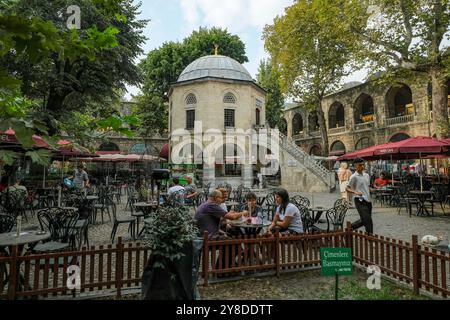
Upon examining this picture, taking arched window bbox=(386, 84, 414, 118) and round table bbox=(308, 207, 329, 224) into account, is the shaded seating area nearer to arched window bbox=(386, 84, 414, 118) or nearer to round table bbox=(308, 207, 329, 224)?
round table bbox=(308, 207, 329, 224)

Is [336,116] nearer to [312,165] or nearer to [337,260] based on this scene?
[312,165]

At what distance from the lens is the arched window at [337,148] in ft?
116

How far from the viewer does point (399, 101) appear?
30.2 metres

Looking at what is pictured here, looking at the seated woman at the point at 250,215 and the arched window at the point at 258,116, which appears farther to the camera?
the arched window at the point at 258,116

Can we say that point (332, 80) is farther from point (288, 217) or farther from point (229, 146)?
point (288, 217)

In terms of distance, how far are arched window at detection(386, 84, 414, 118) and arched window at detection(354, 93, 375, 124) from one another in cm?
288

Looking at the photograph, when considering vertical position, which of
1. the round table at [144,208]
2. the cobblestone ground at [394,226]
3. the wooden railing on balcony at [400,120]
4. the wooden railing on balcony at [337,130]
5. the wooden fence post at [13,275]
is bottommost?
the cobblestone ground at [394,226]

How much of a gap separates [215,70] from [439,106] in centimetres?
1721

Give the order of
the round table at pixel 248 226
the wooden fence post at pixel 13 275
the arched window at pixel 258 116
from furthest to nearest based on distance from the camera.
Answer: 1. the arched window at pixel 258 116
2. the round table at pixel 248 226
3. the wooden fence post at pixel 13 275

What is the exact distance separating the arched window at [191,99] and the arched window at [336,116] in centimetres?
2068

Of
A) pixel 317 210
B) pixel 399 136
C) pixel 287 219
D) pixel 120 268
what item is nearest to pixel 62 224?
pixel 120 268

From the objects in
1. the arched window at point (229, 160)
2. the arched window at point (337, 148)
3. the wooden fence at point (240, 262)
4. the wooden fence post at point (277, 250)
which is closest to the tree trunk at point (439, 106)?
the wooden fence at point (240, 262)

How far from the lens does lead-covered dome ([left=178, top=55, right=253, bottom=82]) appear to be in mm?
25266

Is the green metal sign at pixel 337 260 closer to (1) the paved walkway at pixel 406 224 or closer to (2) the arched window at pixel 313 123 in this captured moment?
(1) the paved walkway at pixel 406 224
